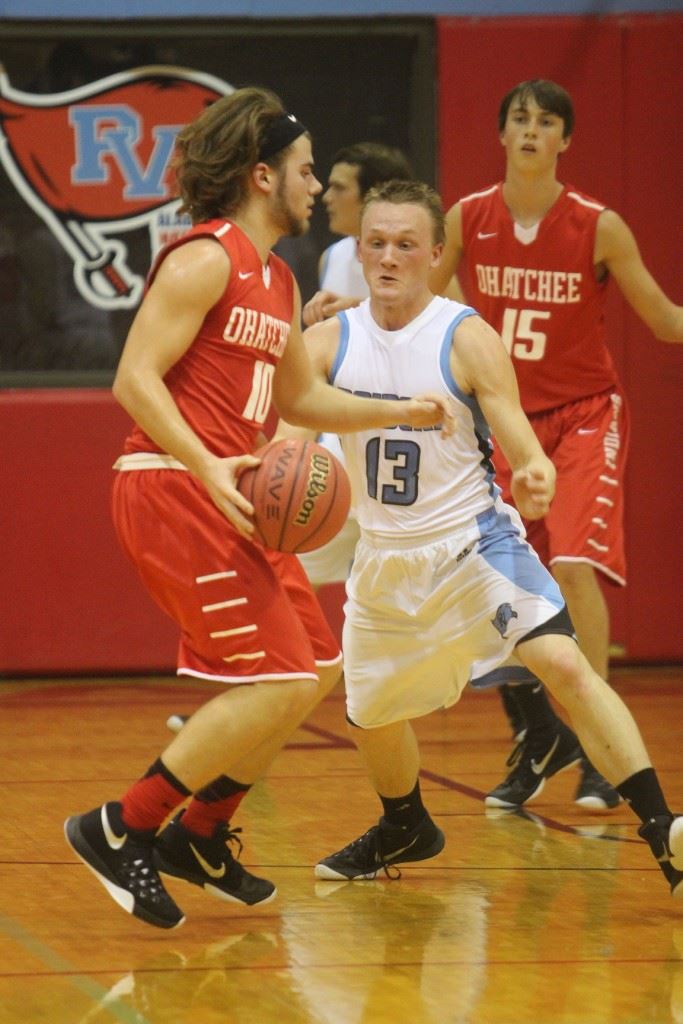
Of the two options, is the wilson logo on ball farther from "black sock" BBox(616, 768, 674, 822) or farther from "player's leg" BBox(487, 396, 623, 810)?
"player's leg" BBox(487, 396, 623, 810)

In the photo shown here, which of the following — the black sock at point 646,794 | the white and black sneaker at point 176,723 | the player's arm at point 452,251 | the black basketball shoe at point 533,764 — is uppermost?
the player's arm at point 452,251

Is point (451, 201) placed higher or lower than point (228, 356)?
higher

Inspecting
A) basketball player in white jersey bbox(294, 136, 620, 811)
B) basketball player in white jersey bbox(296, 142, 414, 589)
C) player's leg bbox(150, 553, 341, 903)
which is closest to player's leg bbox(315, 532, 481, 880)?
basketball player in white jersey bbox(294, 136, 620, 811)

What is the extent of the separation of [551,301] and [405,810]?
2.28 metres

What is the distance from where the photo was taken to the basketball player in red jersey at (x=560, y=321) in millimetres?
6000

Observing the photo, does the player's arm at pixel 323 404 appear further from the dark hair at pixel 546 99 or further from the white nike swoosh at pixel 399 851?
the dark hair at pixel 546 99

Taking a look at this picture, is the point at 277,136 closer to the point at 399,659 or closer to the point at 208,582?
the point at 208,582

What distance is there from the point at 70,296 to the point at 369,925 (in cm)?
510

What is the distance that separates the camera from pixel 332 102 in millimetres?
8750

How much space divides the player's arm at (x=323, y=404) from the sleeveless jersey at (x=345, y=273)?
2.58 m

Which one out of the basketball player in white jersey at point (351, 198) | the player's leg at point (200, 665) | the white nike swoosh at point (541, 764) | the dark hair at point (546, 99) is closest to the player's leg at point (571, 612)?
the white nike swoosh at point (541, 764)

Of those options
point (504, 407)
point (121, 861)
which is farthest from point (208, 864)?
point (504, 407)

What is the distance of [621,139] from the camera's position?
28.4 ft

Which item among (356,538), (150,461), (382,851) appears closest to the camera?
(150,461)
